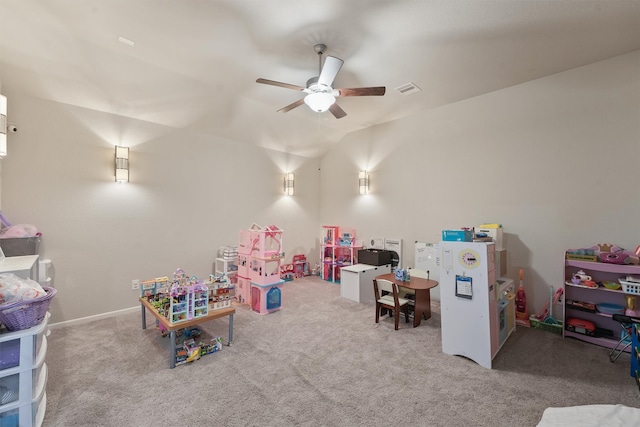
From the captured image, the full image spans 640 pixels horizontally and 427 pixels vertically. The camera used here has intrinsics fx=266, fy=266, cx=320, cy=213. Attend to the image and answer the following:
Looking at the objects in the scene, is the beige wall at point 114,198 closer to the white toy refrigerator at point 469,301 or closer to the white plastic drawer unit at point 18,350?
the white plastic drawer unit at point 18,350

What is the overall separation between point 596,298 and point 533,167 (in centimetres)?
174

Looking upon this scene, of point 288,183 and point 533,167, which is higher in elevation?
point 288,183

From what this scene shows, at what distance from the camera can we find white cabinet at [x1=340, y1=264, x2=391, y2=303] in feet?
14.4

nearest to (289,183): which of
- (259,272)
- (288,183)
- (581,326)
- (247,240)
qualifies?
(288,183)

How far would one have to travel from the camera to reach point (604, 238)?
3.13 meters

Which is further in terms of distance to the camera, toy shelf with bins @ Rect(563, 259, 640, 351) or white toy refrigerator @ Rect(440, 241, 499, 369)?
toy shelf with bins @ Rect(563, 259, 640, 351)

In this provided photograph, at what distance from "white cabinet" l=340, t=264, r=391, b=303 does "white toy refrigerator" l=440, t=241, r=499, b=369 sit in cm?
170

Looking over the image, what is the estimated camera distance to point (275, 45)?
282cm

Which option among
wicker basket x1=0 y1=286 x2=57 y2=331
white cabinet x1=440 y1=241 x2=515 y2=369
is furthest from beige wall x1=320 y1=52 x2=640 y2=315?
wicker basket x1=0 y1=286 x2=57 y2=331

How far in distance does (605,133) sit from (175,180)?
19.2ft

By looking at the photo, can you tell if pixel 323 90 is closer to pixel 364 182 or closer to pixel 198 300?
pixel 198 300

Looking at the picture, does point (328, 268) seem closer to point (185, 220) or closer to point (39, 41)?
point (185, 220)

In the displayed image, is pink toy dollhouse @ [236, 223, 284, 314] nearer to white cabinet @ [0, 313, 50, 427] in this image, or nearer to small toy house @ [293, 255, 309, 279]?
small toy house @ [293, 255, 309, 279]

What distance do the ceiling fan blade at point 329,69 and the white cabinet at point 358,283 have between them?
292 centimetres
